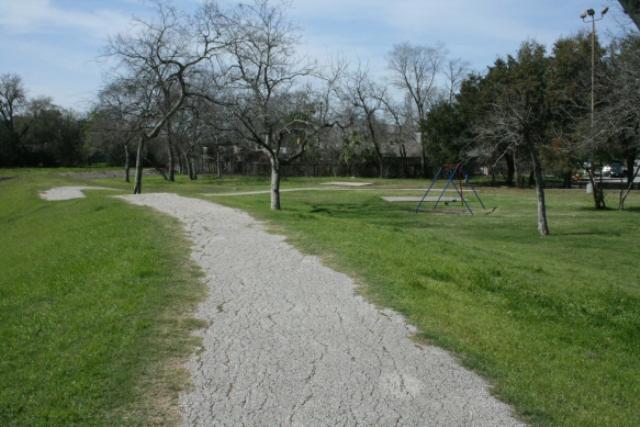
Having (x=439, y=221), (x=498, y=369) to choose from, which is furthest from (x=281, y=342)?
(x=439, y=221)

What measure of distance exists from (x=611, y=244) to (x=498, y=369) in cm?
1383

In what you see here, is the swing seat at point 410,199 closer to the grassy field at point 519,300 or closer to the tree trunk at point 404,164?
the grassy field at point 519,300

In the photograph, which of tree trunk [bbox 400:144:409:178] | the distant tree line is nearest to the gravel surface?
the distant tree line

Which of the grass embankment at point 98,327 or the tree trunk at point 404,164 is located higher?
the tree trunk at point 404,164

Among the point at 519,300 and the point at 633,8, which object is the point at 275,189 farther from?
the point at 633,8

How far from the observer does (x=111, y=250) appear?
11266mm

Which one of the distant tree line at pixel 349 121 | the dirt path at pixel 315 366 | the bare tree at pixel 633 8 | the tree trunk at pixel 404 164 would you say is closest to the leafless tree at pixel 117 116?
the distant tree line at pixel 349 121

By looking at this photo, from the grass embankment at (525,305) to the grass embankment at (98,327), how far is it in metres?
2.47

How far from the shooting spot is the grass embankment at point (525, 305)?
518cm

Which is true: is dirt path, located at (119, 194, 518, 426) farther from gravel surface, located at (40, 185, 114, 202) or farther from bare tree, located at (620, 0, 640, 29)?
gravel surface, located at (40, 185, 114, 202)

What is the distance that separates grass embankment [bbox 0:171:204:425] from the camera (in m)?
4.62

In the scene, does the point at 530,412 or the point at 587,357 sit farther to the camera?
the point at 587,357

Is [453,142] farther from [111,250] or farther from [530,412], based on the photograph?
[530,412]

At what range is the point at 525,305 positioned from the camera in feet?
26.4
